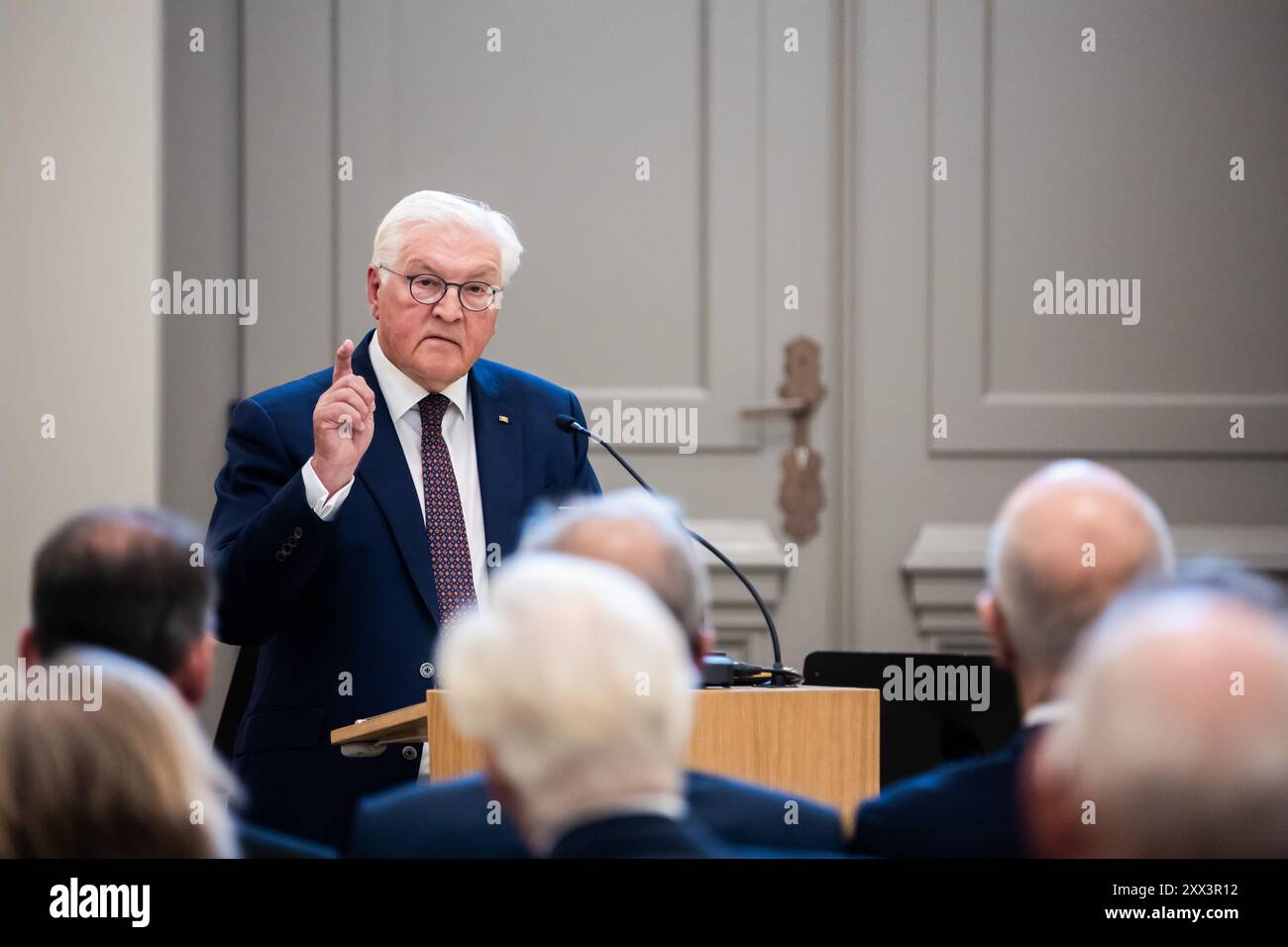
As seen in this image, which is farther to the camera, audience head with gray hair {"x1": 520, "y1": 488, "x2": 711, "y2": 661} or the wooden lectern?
the wooden lectern

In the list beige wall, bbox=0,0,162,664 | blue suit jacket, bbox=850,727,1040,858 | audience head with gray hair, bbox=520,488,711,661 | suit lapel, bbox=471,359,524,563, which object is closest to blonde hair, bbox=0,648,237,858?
audience head with gray hair, bbox=520,488,711,661

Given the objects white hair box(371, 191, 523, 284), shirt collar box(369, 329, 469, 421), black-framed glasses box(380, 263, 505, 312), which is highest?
white hair box(371, 191, 523, 284)

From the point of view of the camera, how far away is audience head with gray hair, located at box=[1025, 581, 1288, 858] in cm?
112

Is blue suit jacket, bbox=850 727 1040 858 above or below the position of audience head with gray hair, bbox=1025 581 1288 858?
below

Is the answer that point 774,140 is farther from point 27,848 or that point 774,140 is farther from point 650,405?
point 27,848

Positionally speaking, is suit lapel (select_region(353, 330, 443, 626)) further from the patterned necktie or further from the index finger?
the index finger

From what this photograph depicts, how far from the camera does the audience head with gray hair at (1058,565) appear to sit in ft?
5.08

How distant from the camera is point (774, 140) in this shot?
430 cm

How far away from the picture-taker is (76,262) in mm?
3844

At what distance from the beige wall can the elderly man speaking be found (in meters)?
1.07

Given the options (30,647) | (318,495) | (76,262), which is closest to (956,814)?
(30,647)

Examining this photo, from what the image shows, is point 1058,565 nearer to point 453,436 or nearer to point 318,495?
point 318,495

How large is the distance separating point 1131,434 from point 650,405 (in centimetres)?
133
